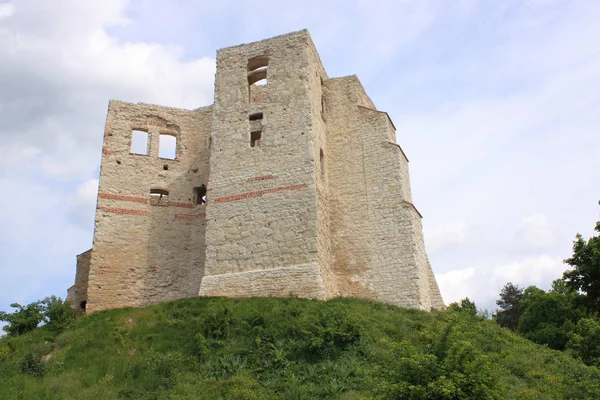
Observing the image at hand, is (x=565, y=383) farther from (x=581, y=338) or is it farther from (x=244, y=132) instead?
(x=244, y=132)

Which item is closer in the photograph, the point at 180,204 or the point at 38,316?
the point at 38,316

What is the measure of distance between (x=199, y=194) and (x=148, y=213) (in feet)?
7.81

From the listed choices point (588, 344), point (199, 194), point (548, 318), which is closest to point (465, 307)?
point (588, 344)

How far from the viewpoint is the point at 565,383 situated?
564 inches

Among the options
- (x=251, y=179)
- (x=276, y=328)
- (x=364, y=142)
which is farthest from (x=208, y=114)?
(x=276, y=328)

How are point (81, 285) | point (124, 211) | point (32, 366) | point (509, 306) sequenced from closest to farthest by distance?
point (32, 366) < point (124, 211) < point (81, 285) < point (509, 306)

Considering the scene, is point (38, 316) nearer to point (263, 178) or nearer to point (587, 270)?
point (263, 178)

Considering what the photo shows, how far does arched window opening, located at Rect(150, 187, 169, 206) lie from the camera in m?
23.8

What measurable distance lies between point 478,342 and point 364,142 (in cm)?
948

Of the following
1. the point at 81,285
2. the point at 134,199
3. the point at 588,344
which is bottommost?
the point at 588,344

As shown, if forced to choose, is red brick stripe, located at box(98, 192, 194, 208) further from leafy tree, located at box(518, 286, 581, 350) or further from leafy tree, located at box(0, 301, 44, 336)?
leafy tree, located at box(518, 286, 581, 350)

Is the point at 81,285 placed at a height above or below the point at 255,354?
above

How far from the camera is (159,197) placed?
943 inches

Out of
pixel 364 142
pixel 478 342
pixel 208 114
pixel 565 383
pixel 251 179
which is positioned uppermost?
pixel 208 114
